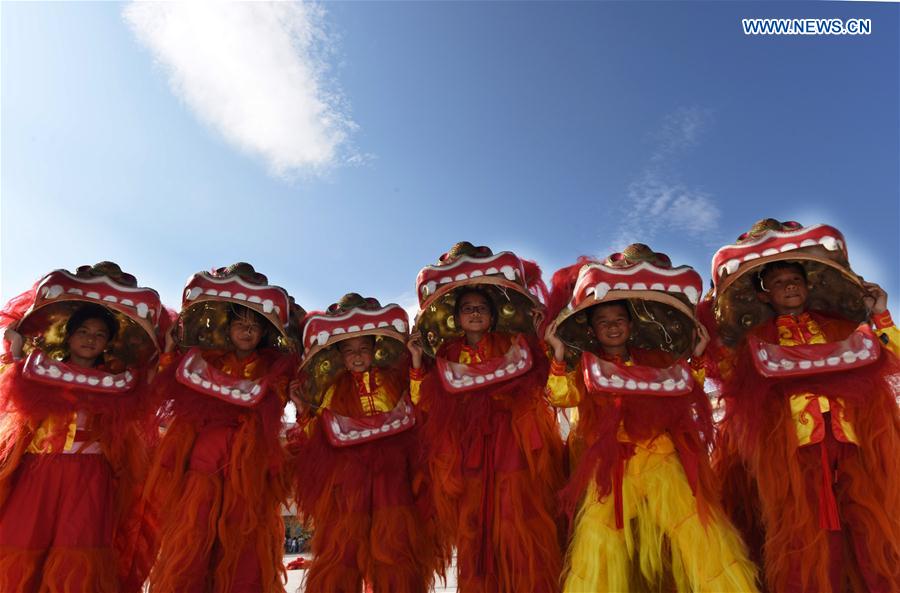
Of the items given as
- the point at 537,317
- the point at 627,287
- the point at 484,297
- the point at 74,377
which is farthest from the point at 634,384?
the point at 74,377

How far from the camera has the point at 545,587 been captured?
309 centimetres

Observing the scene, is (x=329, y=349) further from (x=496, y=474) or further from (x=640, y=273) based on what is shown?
(x=640, y=273)

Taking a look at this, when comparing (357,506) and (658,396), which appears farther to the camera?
(357,506)

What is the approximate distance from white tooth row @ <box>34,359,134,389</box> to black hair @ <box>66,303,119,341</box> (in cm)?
43

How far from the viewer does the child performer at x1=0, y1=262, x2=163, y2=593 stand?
3447 mm

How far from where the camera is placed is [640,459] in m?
3.11

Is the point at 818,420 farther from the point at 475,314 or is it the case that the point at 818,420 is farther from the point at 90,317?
the point at 90,317

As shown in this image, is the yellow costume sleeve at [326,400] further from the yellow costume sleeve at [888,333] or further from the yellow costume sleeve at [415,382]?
the yellow costume sleeve at [888,333]

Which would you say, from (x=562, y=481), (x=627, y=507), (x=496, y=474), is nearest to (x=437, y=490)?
(x=496, y=474)

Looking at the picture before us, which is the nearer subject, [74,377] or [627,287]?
[627,287]

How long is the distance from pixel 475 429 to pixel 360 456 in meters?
0.79

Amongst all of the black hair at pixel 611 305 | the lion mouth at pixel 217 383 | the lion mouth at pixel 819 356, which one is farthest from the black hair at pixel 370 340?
the lion mouth at pixel 819 356

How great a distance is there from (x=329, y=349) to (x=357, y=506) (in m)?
1.05

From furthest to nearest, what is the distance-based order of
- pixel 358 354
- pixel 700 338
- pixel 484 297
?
1. pixel 358 354
2. pixel 484 297
3. pixel 700 338
